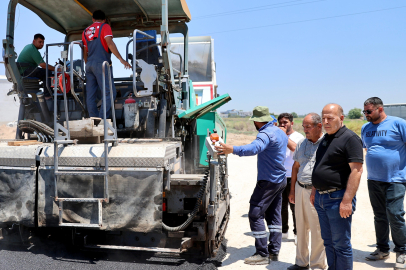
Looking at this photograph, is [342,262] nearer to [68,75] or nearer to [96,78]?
[96,78]

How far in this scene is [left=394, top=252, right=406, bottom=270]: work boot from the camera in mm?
3830

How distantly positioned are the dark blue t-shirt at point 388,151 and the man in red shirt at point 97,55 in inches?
130

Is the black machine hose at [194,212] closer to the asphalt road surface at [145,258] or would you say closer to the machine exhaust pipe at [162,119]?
the asphalt road surface at [145,258]

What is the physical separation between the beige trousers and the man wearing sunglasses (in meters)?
0.81

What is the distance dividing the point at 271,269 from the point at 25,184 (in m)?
2.86

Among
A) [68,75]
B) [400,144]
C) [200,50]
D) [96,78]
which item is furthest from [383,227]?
[200,50]

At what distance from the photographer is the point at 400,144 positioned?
411 centimetres

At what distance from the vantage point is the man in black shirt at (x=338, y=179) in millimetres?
2963

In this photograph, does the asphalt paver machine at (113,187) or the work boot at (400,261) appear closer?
the asphalt paver machine at (113,187)

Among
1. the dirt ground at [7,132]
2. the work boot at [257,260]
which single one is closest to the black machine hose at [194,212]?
the work boot at [257,260]

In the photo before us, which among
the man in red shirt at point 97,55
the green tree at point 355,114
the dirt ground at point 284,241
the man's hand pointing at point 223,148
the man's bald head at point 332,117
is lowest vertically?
the dirt ground at point 284,241

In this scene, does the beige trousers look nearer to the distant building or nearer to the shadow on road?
the shadow on road

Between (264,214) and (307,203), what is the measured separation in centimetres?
65

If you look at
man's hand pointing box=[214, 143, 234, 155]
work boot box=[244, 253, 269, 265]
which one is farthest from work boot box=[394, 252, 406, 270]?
man's hand pointing box=[214, 143, 234, 155]
